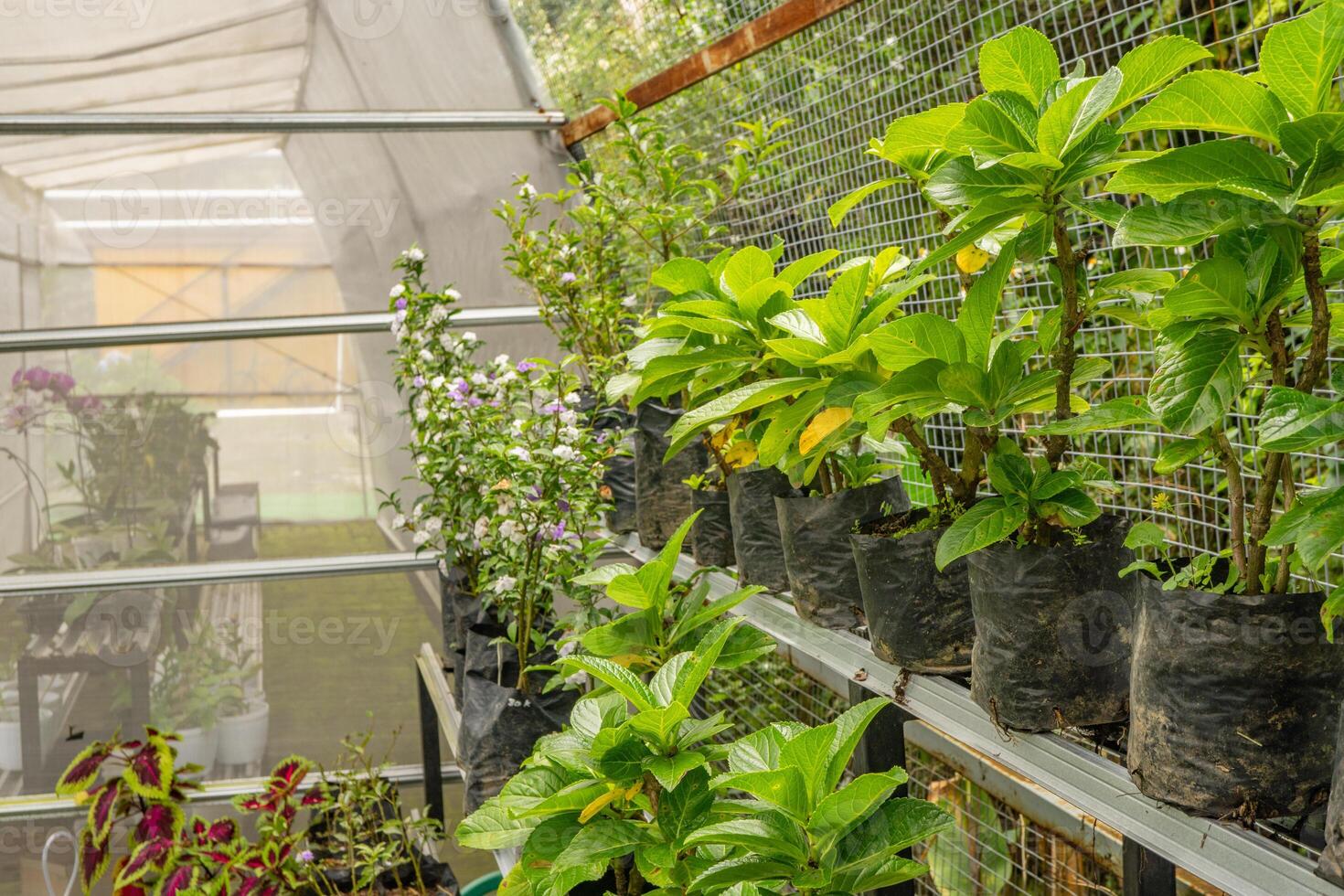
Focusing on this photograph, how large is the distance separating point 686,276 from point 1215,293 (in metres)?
0.68

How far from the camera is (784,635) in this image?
4.72ft

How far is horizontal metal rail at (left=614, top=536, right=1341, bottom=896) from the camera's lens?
0.72m

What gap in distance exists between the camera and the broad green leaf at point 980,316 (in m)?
0.94

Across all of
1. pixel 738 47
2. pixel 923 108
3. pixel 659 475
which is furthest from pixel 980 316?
pixel 738 47

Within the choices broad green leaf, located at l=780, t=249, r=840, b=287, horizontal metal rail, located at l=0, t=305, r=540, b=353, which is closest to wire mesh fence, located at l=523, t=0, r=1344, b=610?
broad green leaf, located at l=780, t=249, r=840, b=287

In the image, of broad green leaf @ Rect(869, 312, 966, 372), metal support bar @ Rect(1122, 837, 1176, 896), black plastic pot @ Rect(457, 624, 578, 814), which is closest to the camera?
broad green leaf @ Rect(869, 312, 966, 372)

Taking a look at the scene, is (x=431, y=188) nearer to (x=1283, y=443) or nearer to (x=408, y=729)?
(x=408, y=729)

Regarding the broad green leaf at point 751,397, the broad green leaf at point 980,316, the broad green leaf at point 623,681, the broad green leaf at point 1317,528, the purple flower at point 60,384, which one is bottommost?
the broad green leaf at point 623,681

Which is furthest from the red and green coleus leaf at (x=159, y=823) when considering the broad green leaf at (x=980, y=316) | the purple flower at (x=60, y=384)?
the broad green leaf at (x=980, y=316)

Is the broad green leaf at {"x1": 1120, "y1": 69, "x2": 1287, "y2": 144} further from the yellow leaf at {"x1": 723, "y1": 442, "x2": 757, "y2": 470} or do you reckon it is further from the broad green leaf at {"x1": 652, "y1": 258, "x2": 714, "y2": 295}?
the yellow leaf at {"x1": 723, "y1": 442, "x2": 757, "y2": 470}

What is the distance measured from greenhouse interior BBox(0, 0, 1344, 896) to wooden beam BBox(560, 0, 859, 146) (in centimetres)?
2

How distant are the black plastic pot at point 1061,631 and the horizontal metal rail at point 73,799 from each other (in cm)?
282

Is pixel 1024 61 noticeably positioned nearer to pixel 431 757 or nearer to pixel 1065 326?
pixel 1065 326

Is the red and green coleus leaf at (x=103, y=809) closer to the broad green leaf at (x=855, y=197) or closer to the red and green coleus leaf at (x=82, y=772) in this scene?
the red and green coleus leaf at (x=82, y=772)
